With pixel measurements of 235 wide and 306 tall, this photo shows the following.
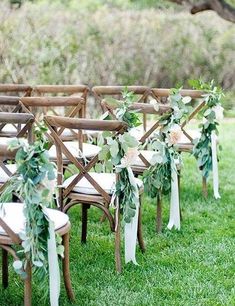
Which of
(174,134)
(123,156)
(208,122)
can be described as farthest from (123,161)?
(208,122)

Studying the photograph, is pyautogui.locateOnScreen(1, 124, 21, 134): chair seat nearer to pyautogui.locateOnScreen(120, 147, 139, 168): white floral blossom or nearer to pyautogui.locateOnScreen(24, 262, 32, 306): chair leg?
pyautogui.locateOnScreen(120, 147, 139, 168): white floral blossom

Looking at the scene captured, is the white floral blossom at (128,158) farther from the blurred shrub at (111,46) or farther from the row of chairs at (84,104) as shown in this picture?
the blurred shrub at (111,46)

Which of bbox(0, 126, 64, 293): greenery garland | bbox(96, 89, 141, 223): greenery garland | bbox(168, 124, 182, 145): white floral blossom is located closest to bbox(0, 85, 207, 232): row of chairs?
bbox(168, 124, 182, 145): white floral blossom

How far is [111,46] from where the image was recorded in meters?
11.5

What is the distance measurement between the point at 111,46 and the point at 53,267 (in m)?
8.18

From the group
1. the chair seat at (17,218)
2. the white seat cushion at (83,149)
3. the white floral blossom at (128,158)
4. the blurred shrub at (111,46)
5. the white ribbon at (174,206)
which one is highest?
the white floral blossom at (128,158)

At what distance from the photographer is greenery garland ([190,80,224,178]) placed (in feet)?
20.0

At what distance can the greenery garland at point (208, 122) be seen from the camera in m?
6.08

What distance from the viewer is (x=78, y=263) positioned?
15.2 feet

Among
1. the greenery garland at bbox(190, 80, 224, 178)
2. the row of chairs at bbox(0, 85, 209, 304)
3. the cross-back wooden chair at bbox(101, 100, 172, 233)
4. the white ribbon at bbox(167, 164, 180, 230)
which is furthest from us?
the greenery garland at bbox(190, 80, 224, 178)

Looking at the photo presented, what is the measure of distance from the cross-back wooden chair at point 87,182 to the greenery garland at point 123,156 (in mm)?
51

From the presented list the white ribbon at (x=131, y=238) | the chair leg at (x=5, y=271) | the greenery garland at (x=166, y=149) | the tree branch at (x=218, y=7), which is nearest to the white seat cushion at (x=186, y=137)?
the greenery garland at (x=166, y=149)

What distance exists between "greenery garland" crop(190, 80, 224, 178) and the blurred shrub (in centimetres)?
488

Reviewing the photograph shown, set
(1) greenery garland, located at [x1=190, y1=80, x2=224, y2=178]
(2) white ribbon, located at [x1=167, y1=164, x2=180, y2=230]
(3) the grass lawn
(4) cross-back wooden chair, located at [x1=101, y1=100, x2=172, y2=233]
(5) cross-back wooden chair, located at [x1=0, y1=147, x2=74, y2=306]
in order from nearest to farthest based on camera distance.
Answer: (5) cross-back wooden chair, located at [x1=0, y1=147, x2=74, y2=306] → (3) the grass lawn → (4) cross-back wooden chair, located at [x1=101, y1=100, x2=172, y2=233] → (2) white ribbon, located at [x1=167, y1=164, x2=180, y2=230] → (1) greenery garland, located at [x1=190, y1=80, x2=224, y2=178]
